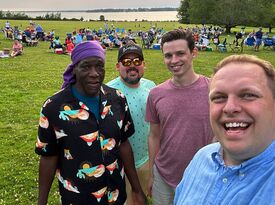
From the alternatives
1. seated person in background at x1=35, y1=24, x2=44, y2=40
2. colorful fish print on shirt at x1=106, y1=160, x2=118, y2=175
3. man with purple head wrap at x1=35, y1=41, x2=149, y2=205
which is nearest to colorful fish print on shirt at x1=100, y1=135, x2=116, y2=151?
man with purple head wrap at x1=35, y1=41, x2=149, y2=205

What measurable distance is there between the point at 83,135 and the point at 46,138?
313 mm

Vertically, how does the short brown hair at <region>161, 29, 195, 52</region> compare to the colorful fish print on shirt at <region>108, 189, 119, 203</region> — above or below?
above

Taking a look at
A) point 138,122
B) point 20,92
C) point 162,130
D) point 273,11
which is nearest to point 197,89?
point 162,130

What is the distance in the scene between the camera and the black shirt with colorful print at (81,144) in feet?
9.25

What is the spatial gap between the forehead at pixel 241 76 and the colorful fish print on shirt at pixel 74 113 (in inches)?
52.6

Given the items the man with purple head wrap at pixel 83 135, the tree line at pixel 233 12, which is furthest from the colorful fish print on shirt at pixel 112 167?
the tree line at pixel 233 12

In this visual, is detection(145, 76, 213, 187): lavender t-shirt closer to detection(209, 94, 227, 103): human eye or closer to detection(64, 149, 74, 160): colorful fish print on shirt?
detection(64, 149, 74, 160): colorful fish print on shirt

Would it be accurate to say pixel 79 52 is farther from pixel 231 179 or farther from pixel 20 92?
pixel 20 92

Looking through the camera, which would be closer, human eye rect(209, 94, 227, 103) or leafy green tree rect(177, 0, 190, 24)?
human eye rect(209, 94, 227, 103)

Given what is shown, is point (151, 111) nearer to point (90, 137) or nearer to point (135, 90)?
point (135, 90)

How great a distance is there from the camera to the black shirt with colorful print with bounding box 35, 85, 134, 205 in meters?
2.82

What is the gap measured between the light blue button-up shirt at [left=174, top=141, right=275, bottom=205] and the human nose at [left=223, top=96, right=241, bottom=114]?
0.24 metres

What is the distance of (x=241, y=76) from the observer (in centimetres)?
175

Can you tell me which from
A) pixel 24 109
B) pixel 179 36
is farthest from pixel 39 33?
pixel 179 36
